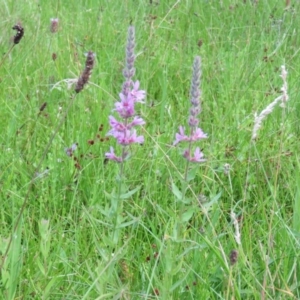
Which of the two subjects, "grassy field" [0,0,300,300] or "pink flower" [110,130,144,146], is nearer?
"pink flower" [110,130,144,146]

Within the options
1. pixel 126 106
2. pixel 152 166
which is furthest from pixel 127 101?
pixel 152 166

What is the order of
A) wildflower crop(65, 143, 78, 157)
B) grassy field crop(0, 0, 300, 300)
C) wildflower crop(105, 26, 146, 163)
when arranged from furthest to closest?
wildflower crop(65, 143, 78, 157) < grassy field crop(0, 0, 300, 300) < wildflower crop(105, 26, 146, 163)

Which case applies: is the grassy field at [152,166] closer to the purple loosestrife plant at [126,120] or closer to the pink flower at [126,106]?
the purple loosestrife plant at [126,120]

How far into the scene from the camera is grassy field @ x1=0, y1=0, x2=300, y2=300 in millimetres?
1312

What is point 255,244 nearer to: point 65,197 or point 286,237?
point 286,237

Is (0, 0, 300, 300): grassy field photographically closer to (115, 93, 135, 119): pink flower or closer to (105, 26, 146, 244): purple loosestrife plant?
(105, 26, 146, 244): purple loosestrife plant

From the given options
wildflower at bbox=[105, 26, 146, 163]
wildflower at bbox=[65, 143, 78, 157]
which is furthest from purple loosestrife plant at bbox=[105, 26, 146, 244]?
wildflower at bbox=[65, 143, 78, 157]

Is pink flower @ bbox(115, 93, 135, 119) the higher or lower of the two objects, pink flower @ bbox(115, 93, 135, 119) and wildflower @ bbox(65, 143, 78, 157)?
the higher

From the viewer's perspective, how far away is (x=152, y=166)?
2.00m

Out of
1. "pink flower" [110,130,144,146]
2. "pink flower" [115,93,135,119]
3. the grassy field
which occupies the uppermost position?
"pink flower" [115,93,135,119]

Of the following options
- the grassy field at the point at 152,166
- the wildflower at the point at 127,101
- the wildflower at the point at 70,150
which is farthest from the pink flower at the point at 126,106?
the wildflower at the point at 70,150

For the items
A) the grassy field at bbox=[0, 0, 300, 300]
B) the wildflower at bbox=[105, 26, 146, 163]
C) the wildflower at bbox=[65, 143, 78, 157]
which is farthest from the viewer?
the wildflower at bbox=[65, 143, 78, 157]

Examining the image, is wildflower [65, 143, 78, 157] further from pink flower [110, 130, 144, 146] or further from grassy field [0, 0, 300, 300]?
pink flower [110, 130, 144, 146]

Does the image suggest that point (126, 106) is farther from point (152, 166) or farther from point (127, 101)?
point (152, 166)
